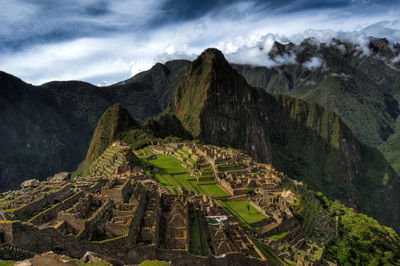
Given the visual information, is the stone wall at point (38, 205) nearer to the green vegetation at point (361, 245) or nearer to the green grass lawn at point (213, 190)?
the green grass lawn at point (213, 190)

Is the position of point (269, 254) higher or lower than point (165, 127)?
lower

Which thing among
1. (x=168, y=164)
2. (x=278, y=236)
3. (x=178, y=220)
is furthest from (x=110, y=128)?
(x=178, y=220)

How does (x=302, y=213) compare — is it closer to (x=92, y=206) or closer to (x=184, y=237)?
(x=184, y=237)

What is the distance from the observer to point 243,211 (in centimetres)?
3944

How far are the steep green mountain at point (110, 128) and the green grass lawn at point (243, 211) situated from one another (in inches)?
3005

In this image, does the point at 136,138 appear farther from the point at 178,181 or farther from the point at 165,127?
the point at 178,181

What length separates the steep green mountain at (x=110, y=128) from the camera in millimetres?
113000

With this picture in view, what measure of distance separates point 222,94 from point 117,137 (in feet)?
346

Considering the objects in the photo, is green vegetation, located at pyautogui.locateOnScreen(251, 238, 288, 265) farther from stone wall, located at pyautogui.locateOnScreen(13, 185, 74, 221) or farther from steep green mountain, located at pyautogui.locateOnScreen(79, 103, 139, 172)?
steep green mountain, located at pyautogui.locateOnScreen(79, 103, 139, 172)

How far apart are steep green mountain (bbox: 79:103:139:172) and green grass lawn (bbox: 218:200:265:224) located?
250ft

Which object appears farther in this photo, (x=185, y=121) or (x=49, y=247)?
(x=185, y=121)

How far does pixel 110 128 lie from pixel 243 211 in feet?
312

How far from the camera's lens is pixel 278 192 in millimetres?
47562

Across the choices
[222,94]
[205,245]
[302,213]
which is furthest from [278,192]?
[222,94]
